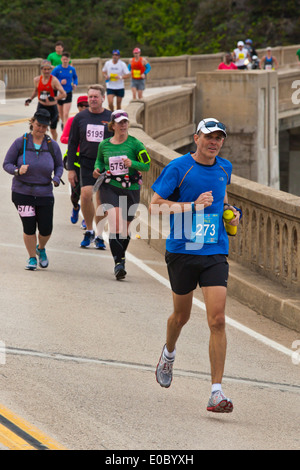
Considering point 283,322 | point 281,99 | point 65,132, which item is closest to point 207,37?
point 281,99

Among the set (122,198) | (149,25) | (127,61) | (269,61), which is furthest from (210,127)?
(149,25)

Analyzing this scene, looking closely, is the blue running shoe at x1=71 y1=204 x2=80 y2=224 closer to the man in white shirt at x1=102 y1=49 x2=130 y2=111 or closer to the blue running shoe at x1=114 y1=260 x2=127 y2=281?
the blue running shoe at x1=114 y1=260 x2=127 y2=281

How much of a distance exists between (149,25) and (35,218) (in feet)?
196

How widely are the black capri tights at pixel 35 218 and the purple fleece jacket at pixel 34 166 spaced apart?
0.17m

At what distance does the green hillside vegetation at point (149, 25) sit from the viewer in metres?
64.6

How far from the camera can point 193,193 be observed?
276 inches

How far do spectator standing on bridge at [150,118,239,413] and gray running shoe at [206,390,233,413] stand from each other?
0.09 meters

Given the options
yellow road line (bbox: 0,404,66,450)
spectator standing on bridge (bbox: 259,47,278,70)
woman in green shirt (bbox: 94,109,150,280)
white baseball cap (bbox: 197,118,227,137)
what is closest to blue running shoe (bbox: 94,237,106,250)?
woman in green shirt (bbox: 94,109,150,280)

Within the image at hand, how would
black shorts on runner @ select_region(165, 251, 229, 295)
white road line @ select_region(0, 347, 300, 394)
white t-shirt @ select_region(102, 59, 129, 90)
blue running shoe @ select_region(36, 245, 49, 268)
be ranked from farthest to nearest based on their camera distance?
1. white t-shirt @ select_region(102, 59, 129, 90)
2. blue running shoe @ select_region(36, 245, 49, 268)
3. white road line @ select_region(0, 347, 300, 394)
4. black shorts on runner @ select_region(165, 251, 229, 295)

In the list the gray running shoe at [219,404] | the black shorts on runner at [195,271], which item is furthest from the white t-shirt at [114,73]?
the gray running shoe at [219,404]

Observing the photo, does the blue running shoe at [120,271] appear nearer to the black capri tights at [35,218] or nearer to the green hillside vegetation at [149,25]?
the black capri tights at [35,218]

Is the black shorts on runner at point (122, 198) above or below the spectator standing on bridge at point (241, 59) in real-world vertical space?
below

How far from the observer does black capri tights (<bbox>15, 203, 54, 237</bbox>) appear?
11.4 m

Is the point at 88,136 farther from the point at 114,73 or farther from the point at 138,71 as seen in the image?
the point at 138,71
